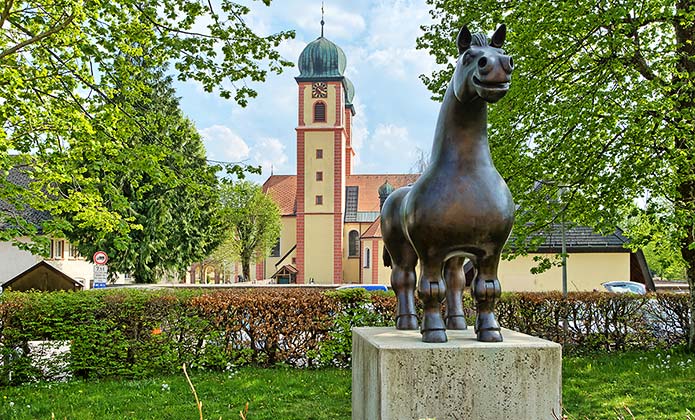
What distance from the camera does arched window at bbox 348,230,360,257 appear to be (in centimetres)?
5578

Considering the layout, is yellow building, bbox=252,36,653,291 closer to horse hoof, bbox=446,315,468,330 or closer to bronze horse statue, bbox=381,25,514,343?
horse hoof, bbox=446,315,468,330

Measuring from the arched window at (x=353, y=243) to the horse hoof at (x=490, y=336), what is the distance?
5213cm

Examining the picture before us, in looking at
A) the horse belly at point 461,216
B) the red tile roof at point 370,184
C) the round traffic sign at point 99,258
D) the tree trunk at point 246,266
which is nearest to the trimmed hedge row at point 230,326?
the horse belly at point 461,216

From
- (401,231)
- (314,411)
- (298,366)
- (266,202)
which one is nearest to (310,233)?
(266,202)

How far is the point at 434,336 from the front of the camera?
3.46 metres

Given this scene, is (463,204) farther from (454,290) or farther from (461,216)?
(454,290)

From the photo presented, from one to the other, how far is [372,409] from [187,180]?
6.46 metres

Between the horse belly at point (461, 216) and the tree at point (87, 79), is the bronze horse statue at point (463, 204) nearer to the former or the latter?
the horse belly at point (461, 216)

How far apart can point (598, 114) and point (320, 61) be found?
156 feet

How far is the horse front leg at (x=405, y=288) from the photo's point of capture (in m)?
4.25

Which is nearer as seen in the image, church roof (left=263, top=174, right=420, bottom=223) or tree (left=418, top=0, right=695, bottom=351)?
tree (left=418, top=0, right=695, bottom=351)

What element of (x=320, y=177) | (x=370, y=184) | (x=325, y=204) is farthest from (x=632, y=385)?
(x=370, y=184)

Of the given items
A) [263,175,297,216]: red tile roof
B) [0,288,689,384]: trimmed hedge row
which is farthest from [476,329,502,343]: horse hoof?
[263,175,297,216]: red tile roof

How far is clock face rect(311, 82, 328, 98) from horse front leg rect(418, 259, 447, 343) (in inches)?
2035
